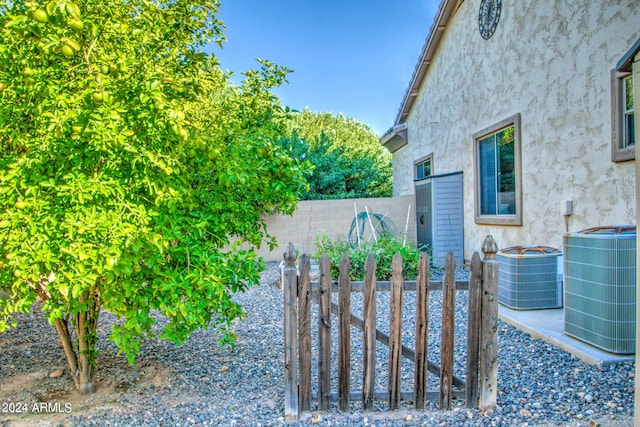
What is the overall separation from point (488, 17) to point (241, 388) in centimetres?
754

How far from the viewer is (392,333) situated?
9.74ft

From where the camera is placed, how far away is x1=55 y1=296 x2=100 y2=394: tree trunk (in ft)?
10.9

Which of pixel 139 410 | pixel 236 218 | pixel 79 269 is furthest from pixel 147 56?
pixel 139 410

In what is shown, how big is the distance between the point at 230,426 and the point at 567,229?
196 inches

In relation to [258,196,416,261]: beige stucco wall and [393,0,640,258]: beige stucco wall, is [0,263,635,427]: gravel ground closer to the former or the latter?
[393,0,640,258]: beige stucco wall

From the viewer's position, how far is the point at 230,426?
2.83 meters

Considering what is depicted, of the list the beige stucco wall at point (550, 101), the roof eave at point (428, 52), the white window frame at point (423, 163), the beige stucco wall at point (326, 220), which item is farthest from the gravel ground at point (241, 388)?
the roof eave at point (428, 52)

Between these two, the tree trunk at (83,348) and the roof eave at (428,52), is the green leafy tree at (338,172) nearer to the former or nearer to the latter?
the roof eave at (428,52)

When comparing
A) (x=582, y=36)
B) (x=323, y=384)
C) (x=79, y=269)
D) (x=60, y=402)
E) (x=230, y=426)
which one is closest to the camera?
(x=79, y=269)

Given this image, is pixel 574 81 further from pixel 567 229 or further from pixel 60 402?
pixel 60 402

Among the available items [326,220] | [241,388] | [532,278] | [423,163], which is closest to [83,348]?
[241,388]

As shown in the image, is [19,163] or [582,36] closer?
[19,163]

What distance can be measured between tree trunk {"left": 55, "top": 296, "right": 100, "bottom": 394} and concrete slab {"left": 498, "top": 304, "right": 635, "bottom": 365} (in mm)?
3981

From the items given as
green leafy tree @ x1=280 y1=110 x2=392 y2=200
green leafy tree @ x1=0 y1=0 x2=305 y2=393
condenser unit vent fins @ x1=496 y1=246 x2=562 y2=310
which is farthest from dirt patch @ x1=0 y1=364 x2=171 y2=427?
green leafy tree @ x1=280 y1=110 x2=392 y2=200
